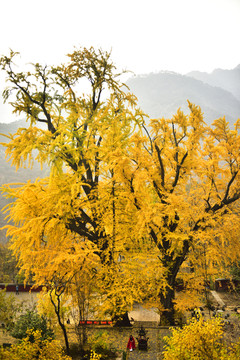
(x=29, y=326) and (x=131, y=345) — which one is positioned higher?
(x=29, y=326)

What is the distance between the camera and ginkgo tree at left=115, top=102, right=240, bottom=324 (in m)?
10.2

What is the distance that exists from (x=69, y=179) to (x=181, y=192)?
206 inches

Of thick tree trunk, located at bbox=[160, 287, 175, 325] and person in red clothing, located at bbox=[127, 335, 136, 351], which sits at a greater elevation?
thick tree trunk, located at bbox=[160, 287, 175, 325]

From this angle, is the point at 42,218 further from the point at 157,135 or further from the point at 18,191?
the point at 157,135

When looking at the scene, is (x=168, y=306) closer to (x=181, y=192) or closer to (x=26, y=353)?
(x=181, y=192)

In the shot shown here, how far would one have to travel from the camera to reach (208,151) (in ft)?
40.0

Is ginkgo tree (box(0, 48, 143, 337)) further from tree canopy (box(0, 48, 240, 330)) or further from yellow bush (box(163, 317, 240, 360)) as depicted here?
yellow bush (box(163, 317, 240, 360))

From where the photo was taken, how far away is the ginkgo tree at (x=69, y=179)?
10.1 m

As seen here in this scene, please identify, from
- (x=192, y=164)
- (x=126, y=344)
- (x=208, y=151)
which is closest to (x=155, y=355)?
(x=126, y=344)

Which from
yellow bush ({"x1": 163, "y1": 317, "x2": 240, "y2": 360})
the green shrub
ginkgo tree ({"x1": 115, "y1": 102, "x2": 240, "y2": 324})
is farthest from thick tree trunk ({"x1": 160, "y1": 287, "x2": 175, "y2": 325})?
yellow bush ({"x1": 163, "y1": 317, "x2": 240, "y2": 360})

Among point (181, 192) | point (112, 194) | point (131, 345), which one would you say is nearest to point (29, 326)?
point (131, 345)

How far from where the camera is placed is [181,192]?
12.3 m

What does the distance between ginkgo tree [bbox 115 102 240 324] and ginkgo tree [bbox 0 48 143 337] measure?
962mm

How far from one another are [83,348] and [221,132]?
34.5 ft
